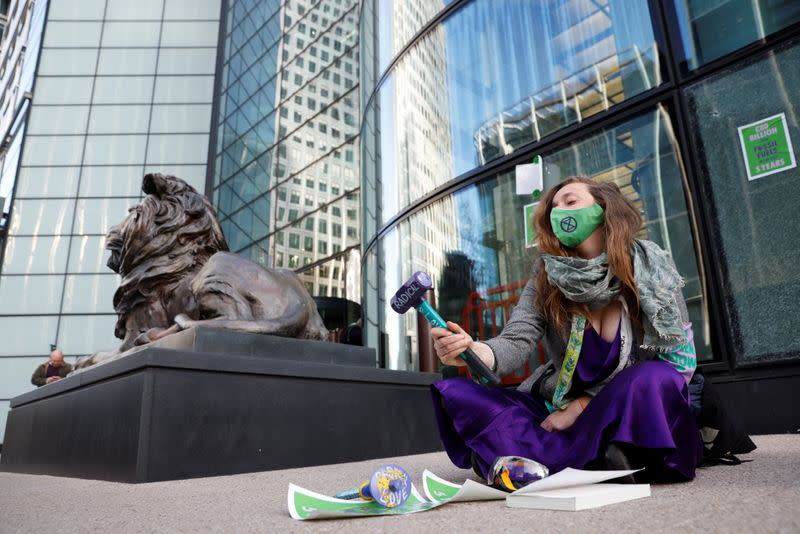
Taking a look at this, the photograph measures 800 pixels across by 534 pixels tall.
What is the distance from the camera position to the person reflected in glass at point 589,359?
1653 millimetres

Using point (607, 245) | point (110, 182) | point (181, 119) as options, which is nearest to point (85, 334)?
point (110, 182)

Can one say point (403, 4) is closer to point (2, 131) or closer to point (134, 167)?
point (134, 167)

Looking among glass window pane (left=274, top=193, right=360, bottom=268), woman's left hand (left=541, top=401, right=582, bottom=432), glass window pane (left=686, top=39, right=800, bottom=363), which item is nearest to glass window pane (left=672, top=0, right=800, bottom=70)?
glass window pane (left=686, top=39, right=800, bottom=363)

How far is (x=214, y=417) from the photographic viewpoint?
282 centimetres

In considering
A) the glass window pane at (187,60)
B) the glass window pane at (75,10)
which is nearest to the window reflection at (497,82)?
the glass window pane at (187,60)

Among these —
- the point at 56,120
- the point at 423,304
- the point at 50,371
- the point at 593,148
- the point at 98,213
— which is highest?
the point at 56,120

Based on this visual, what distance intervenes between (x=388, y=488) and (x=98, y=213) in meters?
19.0

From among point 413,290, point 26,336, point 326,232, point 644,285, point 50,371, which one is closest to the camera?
point 413,290

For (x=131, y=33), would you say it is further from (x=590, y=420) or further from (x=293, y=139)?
(x=590, y=420)

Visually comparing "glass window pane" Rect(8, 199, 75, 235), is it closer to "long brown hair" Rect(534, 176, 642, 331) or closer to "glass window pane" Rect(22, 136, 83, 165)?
"glass window pane" Rect(22, 136, 83, 165)

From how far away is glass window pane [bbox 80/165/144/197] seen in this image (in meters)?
18.0

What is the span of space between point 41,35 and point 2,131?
15.3 ft

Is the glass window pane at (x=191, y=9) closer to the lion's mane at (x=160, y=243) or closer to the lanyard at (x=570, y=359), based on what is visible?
the lion's mane at (x=160, y=243)

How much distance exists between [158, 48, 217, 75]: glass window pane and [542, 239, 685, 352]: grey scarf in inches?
806
